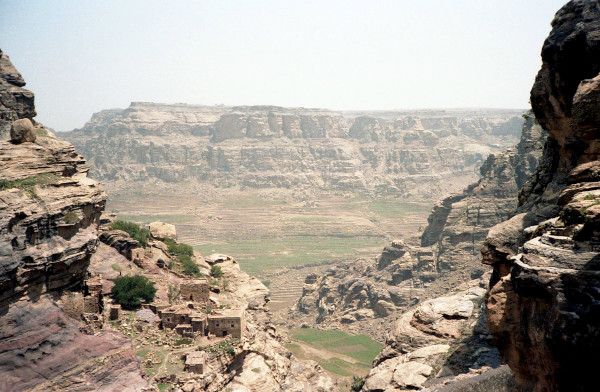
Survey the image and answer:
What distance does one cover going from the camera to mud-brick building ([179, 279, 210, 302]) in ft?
135

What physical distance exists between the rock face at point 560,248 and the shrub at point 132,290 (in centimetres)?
2612

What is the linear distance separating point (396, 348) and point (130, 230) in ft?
103

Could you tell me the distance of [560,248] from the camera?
1364 centimetres

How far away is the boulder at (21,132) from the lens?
33.1m

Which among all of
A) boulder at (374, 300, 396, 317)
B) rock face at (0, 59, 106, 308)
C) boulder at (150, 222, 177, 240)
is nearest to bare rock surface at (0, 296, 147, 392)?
rock face at (0, 59, 106, 308)

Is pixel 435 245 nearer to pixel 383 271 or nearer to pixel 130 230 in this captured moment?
pixel 383 271

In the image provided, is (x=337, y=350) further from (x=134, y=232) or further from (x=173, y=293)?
(x=134, y=232)

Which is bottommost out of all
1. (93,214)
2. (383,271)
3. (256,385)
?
(383,271)

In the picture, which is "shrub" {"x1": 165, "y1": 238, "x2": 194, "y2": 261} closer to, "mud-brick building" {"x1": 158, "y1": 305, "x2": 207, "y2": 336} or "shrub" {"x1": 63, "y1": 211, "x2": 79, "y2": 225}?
"mud-brick building" {"x1": 158, "y1": 305, "x2": 207, "y2": 336}

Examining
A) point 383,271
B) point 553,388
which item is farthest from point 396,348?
point 383,271

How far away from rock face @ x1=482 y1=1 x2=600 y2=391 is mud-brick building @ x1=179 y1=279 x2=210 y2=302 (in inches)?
1006

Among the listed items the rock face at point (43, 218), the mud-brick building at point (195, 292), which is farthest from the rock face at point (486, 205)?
the rock face at point (43, 218)

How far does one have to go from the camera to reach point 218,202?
199m

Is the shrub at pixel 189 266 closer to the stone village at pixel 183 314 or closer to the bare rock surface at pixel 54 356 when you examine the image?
the stone village at pixel 183 314
